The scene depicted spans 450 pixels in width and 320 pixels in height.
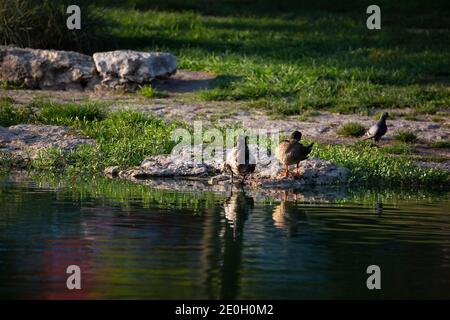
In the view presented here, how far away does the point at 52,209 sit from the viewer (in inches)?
488


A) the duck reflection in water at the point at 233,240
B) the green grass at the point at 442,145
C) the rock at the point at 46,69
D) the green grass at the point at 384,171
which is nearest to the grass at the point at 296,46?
the rock at the point at 46,69

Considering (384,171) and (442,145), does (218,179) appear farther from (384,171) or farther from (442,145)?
(442,145)

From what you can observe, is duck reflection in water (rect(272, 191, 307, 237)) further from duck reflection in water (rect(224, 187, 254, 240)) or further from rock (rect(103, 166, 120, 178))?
rock (rect(103, 166, 120, 178))

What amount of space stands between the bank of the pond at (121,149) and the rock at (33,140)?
29mm

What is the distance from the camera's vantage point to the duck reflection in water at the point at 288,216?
38.0ft

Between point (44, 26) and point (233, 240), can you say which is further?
point (44, 26)

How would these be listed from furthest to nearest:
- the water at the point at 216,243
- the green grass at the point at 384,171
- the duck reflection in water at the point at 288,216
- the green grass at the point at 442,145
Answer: the green grass at the point at 442,145
the green grass at the point at 384,171
the duck reflection in water at the point at 288,216
the water at the point at 216,243

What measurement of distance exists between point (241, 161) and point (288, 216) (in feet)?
7.94

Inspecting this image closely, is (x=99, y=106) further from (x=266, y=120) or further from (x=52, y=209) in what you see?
(x=52, y=209)

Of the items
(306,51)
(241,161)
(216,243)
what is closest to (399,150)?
(241,161)

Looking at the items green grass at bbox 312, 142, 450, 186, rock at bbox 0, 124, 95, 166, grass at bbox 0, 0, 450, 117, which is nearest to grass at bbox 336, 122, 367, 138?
grass at bbox 0, 0, 450, 117

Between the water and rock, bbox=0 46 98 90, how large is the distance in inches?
301

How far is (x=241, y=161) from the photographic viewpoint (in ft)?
48.1

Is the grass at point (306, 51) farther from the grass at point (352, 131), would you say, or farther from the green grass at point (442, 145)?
the green grass at point (442, 145)
